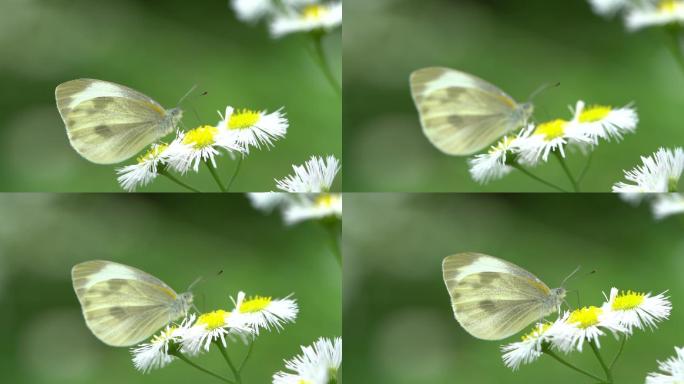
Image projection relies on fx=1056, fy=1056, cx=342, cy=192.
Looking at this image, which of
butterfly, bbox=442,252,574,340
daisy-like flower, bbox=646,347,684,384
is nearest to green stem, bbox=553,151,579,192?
butterfly, bbox=442,252,574,340

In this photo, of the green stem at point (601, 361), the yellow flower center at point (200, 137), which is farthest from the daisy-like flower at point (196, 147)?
the green stem at point (601, 361)

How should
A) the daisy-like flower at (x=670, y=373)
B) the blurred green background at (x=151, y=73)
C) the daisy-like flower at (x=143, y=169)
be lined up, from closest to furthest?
the daisy-like flower at (x=670, y=373) < the daisy-like flower at (x=143, y=169) < the blurred green background at (x=151, y=73)

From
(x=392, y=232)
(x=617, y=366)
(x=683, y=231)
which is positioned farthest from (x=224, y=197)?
(x=683, y=231)

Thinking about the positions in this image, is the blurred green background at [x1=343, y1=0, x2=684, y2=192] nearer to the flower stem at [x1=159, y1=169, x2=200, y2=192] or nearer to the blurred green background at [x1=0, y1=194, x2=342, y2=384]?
the blurred green background at [x1=0, y1=194, x2=342, y2=384]

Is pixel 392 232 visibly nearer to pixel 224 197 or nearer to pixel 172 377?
pixel 224 197

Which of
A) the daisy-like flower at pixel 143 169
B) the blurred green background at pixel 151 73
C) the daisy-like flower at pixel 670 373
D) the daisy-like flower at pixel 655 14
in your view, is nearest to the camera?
the daisy-like flower at pixel 670 373

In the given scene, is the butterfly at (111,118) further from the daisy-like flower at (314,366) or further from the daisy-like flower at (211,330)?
the daisy-like flower at (314,366)
